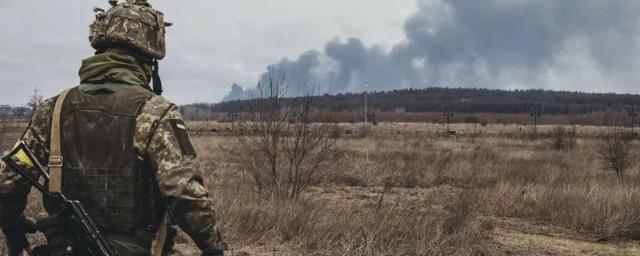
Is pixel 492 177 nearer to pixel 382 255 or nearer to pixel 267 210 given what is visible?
pixel 267 210

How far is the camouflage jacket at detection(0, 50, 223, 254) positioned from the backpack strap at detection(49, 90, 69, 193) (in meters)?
0.11

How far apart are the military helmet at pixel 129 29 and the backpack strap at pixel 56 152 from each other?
1.00 feet

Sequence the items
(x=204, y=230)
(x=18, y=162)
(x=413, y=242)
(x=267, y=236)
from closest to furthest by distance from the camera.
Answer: (x=204, y=230), (x=18, y=162), (x=413, y=242), (x=267, y=236)

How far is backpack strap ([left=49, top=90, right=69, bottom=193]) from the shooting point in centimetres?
241

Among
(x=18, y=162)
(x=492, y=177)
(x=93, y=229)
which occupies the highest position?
(x=18, y=162)

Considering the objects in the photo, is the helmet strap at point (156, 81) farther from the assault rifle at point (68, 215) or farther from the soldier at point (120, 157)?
the assault rifle at point (68, 215)

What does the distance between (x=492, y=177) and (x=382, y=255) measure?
34.4 ft

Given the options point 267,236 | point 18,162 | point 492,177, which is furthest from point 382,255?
point 492,177

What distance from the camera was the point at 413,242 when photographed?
6.24m

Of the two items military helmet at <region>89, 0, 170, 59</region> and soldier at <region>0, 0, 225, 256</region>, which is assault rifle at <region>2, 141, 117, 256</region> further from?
military helmet at <region>89, 0, 170, 59</region>

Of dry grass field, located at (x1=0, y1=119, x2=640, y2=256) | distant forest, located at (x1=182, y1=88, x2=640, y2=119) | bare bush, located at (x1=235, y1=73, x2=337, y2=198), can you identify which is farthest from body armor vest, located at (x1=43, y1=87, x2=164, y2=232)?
distant forest, located at (x1=182, y1=88, x2=640, y2=119)

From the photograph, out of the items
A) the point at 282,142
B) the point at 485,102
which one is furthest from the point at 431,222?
the point at 485,102

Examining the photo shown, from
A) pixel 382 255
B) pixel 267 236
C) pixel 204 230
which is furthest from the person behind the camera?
pixel 267 236

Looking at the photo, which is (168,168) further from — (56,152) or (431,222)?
(431,222)
